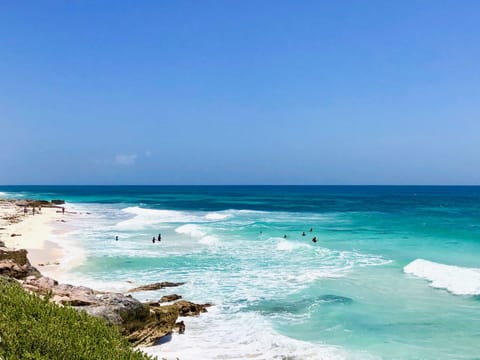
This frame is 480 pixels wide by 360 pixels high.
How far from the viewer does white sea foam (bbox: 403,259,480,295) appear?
21830mm

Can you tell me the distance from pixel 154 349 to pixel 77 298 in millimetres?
2982

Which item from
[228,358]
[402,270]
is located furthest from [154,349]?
[402,270]

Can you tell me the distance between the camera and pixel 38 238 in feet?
130

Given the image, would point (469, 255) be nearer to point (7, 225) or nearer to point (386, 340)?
point (386, 340)

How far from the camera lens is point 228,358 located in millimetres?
13414

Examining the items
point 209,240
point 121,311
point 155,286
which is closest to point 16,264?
point 155,286

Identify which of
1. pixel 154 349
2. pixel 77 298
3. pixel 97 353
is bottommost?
pixel 154 349

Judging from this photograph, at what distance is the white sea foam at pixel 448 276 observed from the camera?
2183cm

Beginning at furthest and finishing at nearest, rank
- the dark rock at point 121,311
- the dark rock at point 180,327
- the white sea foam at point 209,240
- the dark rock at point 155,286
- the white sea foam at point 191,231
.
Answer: the white sea foam at point 191,231 < the white sea foam at point 209,240 < the dark rock at point 155,286 < the dark rock at point 180,327 < the dark rock at point 121,311

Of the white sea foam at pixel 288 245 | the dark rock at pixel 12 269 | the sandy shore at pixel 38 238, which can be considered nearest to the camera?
the dark rock at pixel 12 269

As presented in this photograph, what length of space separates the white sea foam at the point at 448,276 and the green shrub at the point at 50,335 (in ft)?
60.0

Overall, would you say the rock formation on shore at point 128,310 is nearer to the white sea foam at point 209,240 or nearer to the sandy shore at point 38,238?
the sandy shore at point 38,238

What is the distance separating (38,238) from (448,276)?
33.1 metres

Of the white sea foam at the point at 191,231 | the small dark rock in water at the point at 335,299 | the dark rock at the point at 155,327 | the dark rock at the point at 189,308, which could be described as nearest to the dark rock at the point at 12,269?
the dark rock at the point at 189,308
